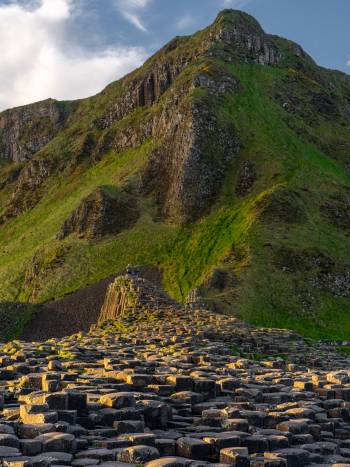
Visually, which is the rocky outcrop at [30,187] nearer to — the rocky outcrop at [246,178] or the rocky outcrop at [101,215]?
the rocky outcrop at [101,215]

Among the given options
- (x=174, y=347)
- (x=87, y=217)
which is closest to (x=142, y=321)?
(x=174, y=347)

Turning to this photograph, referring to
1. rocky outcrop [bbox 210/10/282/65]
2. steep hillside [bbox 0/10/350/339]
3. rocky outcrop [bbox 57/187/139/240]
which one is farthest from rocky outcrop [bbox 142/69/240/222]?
rocky outcrop [bbox 210/10/282/65]

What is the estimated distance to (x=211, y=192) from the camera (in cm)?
11319

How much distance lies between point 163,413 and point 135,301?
113 ft

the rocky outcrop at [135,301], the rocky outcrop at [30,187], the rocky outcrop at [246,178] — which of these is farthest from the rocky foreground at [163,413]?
the rocky outcrop at [30,187]

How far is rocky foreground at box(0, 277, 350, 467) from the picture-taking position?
9.05 metres

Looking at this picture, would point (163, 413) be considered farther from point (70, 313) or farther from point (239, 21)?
point (239, 21)

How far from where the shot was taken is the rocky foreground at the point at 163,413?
29.7 ft

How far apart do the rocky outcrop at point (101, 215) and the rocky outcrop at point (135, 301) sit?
56.0 meters

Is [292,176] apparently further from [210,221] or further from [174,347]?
[174,347]

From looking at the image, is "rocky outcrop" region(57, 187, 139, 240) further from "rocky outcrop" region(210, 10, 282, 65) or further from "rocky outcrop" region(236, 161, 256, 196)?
"rocky outcrop" region(210, 10, 282, 65)

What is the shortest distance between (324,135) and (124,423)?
130745 mm

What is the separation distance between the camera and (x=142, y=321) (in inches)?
1529

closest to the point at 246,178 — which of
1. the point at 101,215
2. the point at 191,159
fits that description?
the point at 191,159
